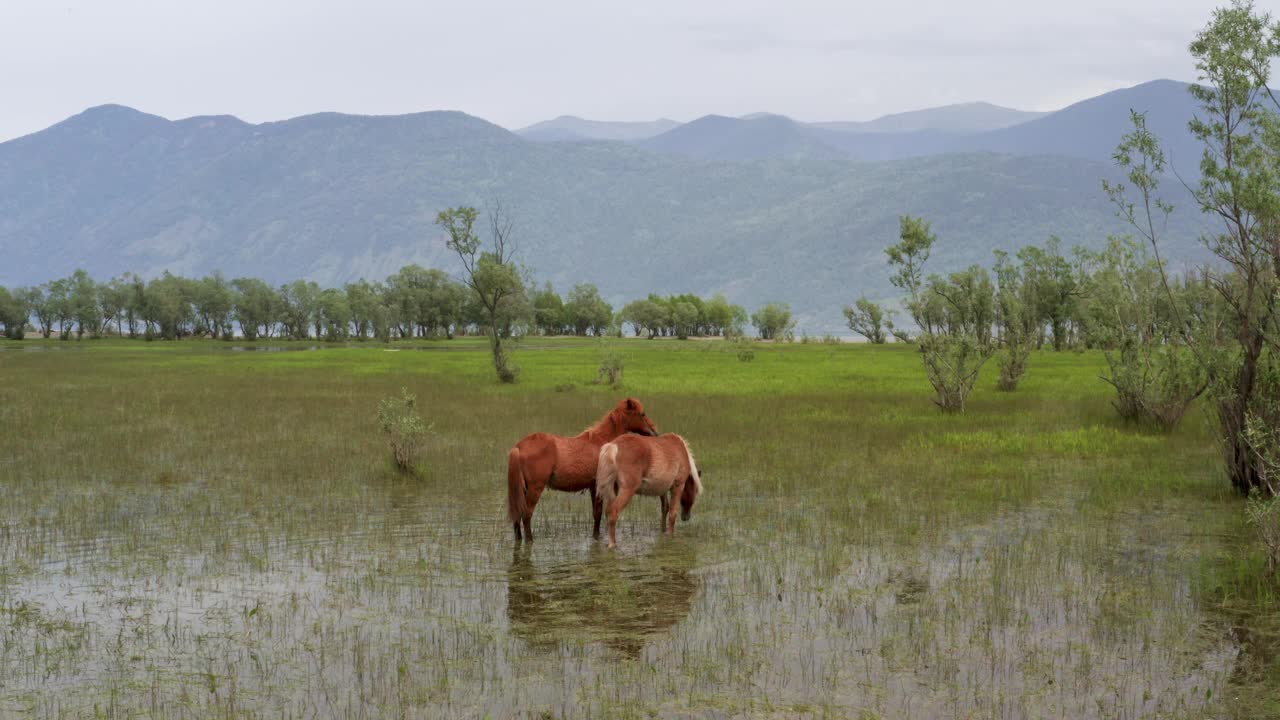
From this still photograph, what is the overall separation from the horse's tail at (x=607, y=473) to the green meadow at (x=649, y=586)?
786mm

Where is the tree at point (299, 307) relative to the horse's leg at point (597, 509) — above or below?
above

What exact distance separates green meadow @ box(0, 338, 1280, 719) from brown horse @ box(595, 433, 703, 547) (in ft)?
2.32

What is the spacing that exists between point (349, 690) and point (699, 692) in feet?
9.83

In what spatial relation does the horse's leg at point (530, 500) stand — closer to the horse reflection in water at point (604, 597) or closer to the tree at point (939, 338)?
the horse reflection in water at point (604, 597)

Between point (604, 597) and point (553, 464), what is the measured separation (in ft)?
9.41

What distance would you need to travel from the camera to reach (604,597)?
36.3 feet

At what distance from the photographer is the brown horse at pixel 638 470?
525 inches

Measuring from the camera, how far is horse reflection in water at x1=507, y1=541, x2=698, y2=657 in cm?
984

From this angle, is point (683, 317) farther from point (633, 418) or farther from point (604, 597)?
point (604, 597)

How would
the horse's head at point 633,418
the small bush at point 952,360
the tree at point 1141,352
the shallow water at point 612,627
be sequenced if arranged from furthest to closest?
the small bush at point 952,360 → the tree at point 1141,352 → the horse's head at point 633,418 → the shallow water at point 612,627

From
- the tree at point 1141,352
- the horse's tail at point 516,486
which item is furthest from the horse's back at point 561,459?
the tree at point 1141,352

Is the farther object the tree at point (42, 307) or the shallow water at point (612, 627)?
the tree at point (42, 307)

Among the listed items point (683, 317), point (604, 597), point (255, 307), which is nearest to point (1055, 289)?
point (604, 597)

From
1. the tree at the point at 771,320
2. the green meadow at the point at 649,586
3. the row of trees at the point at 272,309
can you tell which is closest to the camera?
the green meadow at the point at 649,586
